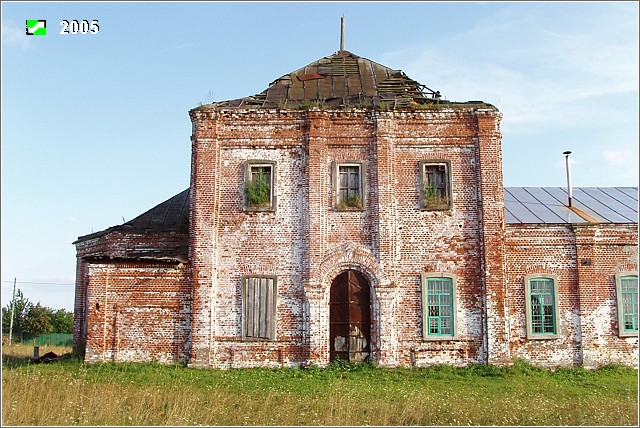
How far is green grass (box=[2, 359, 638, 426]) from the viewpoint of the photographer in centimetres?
1022

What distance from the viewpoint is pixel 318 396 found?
40.4 ft

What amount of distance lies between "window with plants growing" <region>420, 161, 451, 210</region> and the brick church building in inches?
1.7

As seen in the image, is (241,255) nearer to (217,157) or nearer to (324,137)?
(217,157)

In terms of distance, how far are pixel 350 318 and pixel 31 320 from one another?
3270cm

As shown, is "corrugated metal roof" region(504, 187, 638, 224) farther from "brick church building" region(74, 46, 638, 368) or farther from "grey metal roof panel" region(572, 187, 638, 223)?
"brick church building" region(74, 46, 638, 368)

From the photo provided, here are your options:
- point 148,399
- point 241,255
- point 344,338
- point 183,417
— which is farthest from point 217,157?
point 183,417

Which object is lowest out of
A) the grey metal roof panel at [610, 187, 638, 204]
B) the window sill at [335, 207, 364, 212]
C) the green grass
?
the green grass

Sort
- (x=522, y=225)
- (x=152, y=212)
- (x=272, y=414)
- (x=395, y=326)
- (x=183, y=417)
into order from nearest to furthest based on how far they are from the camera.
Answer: (x=183, y=417)
(x=272, y=414)
(x=395, y=326)
(x=522, y=225)
(x=152, y=212)

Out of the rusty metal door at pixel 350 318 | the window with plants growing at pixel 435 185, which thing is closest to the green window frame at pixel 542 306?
the window with plants growing at pixel 435 185

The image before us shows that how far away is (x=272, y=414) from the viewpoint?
10633mm

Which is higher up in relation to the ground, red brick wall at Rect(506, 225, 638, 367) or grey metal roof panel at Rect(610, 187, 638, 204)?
grey metal roof panel at Rect(610, 187, 638, 204)

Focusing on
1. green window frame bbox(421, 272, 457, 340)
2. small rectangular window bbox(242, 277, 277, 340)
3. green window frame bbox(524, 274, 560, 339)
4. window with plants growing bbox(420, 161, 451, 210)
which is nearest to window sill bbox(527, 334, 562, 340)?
green window frame bbox(524, 274, 560, 339)

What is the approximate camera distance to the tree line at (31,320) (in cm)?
4153

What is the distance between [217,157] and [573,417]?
10.5m
